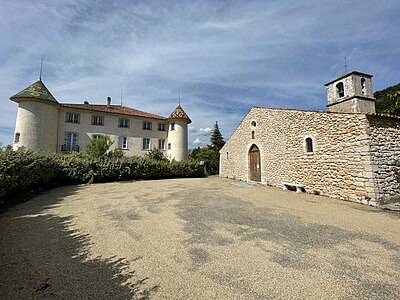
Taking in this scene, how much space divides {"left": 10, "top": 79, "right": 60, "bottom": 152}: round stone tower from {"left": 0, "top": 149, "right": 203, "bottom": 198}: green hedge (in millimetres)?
6052

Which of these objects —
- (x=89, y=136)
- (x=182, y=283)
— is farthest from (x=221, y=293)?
(x=89, y=136)

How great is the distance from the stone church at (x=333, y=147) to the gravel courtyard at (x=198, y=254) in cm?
188

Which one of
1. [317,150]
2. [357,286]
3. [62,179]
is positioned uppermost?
[317,150]

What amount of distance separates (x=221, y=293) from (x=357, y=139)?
811 centimetres

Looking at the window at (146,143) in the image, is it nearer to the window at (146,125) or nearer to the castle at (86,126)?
the castle at (86,126)

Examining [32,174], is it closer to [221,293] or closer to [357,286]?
[221,293]

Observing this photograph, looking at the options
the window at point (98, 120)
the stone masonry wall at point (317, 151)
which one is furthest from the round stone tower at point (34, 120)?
the stone masonry wall at point (317, 151)

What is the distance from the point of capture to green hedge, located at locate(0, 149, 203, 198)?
695cm

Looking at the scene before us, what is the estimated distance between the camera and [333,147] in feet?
28.2

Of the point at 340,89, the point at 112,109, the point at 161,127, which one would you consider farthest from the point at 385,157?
the point at 112,109

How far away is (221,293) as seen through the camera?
240cm

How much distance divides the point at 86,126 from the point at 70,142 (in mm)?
2156

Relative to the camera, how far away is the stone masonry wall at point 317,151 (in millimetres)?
7551

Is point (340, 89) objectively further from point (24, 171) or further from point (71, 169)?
point (71, 169)
